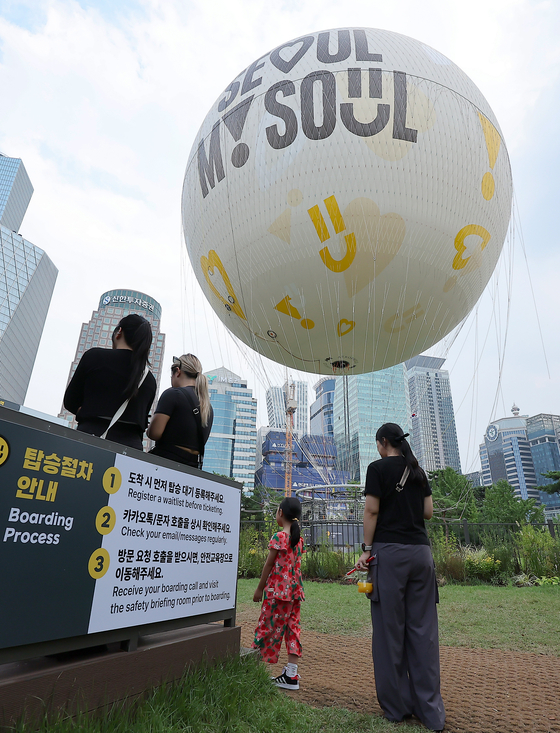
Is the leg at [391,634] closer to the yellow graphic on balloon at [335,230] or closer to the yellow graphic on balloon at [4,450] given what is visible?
the yellow graphic on balloon at [4,450]

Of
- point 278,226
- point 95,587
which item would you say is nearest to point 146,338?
point 95,587

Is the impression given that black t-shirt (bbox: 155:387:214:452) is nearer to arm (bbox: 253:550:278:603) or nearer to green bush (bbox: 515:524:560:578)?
arm (bbox: 253:550:278:603)

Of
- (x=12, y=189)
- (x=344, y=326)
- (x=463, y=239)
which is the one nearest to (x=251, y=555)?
(x=344, y=326)

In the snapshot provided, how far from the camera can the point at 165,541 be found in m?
2.49

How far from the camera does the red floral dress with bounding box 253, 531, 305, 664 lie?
12.9ft

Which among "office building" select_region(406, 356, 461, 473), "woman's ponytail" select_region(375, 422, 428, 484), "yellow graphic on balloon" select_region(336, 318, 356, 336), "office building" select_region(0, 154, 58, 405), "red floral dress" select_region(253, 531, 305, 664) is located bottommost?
"red floral dress" select_region(253, 531, 305, 664)

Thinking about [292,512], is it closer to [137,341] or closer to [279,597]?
[279,597]

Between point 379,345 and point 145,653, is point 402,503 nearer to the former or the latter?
point 145,653

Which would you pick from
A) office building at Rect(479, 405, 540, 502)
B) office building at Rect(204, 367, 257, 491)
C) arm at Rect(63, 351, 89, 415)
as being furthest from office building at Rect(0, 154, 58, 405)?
office building at Rect(479, 405, 540, 502)

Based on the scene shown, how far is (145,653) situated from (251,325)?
7.28m

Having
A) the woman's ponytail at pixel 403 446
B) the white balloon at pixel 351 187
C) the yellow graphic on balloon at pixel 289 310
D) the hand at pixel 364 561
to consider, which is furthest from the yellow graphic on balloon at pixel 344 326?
the hand at pixel 364 561

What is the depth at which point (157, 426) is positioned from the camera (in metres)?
3.07

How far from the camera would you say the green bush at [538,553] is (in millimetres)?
10164

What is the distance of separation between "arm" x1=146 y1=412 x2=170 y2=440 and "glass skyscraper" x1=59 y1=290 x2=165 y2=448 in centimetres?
14333
